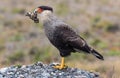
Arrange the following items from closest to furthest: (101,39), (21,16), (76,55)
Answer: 1. (76,55)
2. (101,39)
3. (21,16)

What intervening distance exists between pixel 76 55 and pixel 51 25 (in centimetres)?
974

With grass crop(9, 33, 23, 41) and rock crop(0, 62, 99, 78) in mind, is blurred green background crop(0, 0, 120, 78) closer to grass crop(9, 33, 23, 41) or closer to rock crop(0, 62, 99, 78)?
grass crop(9, 33, 23, 41)

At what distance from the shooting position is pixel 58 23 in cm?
941

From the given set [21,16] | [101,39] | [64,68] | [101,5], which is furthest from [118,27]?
[64,68]

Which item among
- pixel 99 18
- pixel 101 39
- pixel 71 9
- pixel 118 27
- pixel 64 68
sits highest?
pixel 71 9

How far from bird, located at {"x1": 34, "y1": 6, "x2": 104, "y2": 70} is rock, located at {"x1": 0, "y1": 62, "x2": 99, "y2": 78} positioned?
347mm

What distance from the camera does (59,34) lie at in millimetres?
9406

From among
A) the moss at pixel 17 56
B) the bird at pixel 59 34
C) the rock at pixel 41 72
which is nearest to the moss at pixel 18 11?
the moss at pixel 17 56

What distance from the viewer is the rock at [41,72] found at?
31.6ft

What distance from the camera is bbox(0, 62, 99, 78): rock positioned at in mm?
9633

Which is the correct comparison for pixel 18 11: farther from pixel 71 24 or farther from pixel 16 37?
pixel 16 37

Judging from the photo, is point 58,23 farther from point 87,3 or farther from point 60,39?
point 87,3

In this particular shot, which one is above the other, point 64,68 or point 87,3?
point 87,3

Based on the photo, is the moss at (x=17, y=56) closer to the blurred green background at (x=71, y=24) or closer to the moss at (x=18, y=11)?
the blurred green background at (x=71, y=24)
